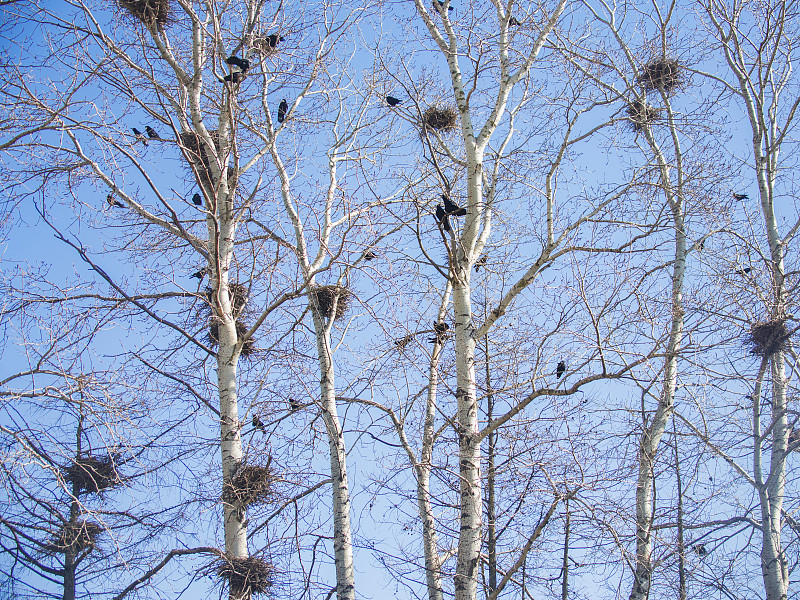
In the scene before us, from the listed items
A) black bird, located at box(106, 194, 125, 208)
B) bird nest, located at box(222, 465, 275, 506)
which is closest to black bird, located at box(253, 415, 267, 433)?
bird nest, located at box(222, 465, 275, 506)

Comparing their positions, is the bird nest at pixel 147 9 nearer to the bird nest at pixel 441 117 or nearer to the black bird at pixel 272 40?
the black bird at pixel 272 40

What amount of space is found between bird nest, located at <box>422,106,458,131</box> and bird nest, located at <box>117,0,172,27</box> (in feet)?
9.21

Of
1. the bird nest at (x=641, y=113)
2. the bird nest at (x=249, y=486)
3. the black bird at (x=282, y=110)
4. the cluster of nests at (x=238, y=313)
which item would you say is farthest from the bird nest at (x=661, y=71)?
the bird nest at (x=249, y=486)

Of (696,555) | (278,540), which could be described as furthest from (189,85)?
(696,555)

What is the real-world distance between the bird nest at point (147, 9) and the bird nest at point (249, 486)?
4.43 metres

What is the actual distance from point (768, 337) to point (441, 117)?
379 cm

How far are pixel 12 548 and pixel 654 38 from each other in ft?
26.5

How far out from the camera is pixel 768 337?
6.56 meters

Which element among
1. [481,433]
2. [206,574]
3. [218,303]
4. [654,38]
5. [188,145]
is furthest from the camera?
[654,38]

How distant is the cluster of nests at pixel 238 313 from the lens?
684 centimetres

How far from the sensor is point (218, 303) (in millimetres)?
6492

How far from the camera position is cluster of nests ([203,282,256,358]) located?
6.84m

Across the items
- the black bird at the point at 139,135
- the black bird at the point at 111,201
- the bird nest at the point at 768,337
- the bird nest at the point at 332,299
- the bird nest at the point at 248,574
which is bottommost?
the bird nest at the point at 248,574

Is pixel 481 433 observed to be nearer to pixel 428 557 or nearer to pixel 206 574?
pixel 428 557
